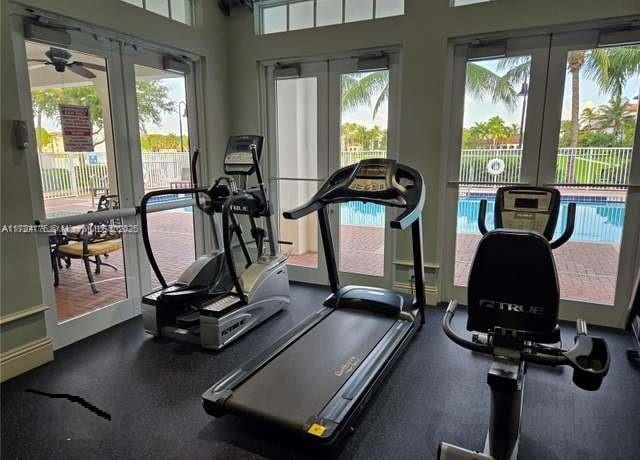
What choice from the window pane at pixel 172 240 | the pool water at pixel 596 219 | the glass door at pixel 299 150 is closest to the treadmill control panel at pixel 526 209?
the pool water at pixel 596 219

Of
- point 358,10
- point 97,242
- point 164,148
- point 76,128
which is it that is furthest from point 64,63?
point 358,10

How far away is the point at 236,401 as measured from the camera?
7.72 feet

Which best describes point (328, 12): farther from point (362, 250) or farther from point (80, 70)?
point (362, 250)

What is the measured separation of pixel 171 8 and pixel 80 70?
131 centimetres

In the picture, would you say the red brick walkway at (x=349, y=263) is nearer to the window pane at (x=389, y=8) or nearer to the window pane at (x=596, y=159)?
the window pane at (x=596, y=159)

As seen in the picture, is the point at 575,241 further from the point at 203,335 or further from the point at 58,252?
the point at 58,252

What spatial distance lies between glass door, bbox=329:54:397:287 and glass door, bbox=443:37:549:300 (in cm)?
69

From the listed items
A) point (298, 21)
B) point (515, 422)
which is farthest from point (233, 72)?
point (515, 422)

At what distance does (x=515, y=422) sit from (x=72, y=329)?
337 centimetres

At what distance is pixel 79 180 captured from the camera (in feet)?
11.4

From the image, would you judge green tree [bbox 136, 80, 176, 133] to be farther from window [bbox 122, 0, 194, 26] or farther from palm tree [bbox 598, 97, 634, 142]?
palm tree [bbox 598, 97, 634, 142]

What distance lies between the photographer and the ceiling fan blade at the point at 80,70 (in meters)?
3.38

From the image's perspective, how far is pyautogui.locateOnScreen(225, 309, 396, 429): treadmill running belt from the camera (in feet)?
7.54

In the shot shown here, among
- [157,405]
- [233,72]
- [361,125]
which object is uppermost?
[233,72]
